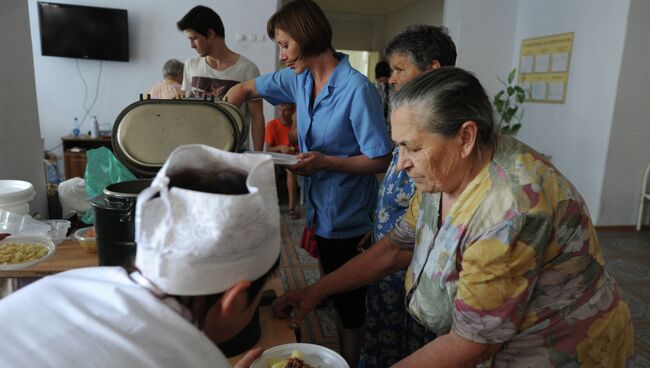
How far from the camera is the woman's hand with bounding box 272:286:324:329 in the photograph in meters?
1.10

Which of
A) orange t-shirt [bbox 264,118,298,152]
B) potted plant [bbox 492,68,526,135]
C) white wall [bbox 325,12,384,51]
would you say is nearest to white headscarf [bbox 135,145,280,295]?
orange t-shirt [bbox 264,118,298,152]

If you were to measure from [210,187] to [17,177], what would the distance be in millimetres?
1362

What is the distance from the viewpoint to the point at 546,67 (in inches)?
176

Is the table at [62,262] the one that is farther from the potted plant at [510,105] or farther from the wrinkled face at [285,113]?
the potted plant at [510,105]

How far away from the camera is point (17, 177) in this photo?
5.26ft

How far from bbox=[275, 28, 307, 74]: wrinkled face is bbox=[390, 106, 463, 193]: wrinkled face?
0.69m

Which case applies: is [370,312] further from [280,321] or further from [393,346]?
[280,321]

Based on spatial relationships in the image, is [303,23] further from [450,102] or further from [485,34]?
[485,34]

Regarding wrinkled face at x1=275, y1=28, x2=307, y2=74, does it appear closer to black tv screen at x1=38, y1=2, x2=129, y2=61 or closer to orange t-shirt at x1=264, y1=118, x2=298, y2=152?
orange t-shirt at x1=264, y1=118, x2=298, y2=152

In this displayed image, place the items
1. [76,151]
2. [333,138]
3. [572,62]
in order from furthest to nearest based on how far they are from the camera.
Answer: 1. [76,151]
2. [572,62]
3. [333,138]

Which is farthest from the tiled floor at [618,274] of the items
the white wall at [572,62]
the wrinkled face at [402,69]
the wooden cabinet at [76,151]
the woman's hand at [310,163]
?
the wooden cabinet at [76,151]

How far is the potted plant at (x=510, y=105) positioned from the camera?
15.5 feet

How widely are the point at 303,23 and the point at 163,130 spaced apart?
627 mm

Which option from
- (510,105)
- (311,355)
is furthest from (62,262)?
(510,105)
